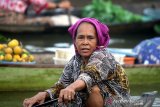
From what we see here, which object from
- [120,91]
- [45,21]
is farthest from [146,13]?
[120,91]

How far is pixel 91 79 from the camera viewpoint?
3.57 meters

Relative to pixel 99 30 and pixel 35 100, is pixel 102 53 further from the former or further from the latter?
pixel 35 100

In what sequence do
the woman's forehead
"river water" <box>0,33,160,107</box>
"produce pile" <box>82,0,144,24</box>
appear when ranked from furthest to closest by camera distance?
1. "produce pile" <box>82,0,144,24</box>
2. "river water" <box>0,33,160,107</box>
3. the woman's forehead

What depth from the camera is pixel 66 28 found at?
13.2 meters

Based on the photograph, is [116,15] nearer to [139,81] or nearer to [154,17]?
[154,17]

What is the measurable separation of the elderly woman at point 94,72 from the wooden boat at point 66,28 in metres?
8.95

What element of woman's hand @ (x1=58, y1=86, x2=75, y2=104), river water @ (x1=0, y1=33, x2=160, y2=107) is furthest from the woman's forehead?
river water @ (x1=0, y1=33, x2=160, y2=107)

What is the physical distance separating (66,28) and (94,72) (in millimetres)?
9616

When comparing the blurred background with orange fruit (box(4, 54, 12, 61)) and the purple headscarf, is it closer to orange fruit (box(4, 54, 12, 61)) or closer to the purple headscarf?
orange fruit (box(4, 54, 12, 61))

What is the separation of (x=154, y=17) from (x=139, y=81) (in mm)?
7891

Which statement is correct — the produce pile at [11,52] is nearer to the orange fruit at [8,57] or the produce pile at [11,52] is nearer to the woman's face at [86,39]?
the orange fruit at [8,57]

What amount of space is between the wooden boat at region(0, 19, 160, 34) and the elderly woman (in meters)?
8.95

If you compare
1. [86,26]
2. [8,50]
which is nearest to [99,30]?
[86,26]

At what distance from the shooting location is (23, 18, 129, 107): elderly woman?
11.8ft
